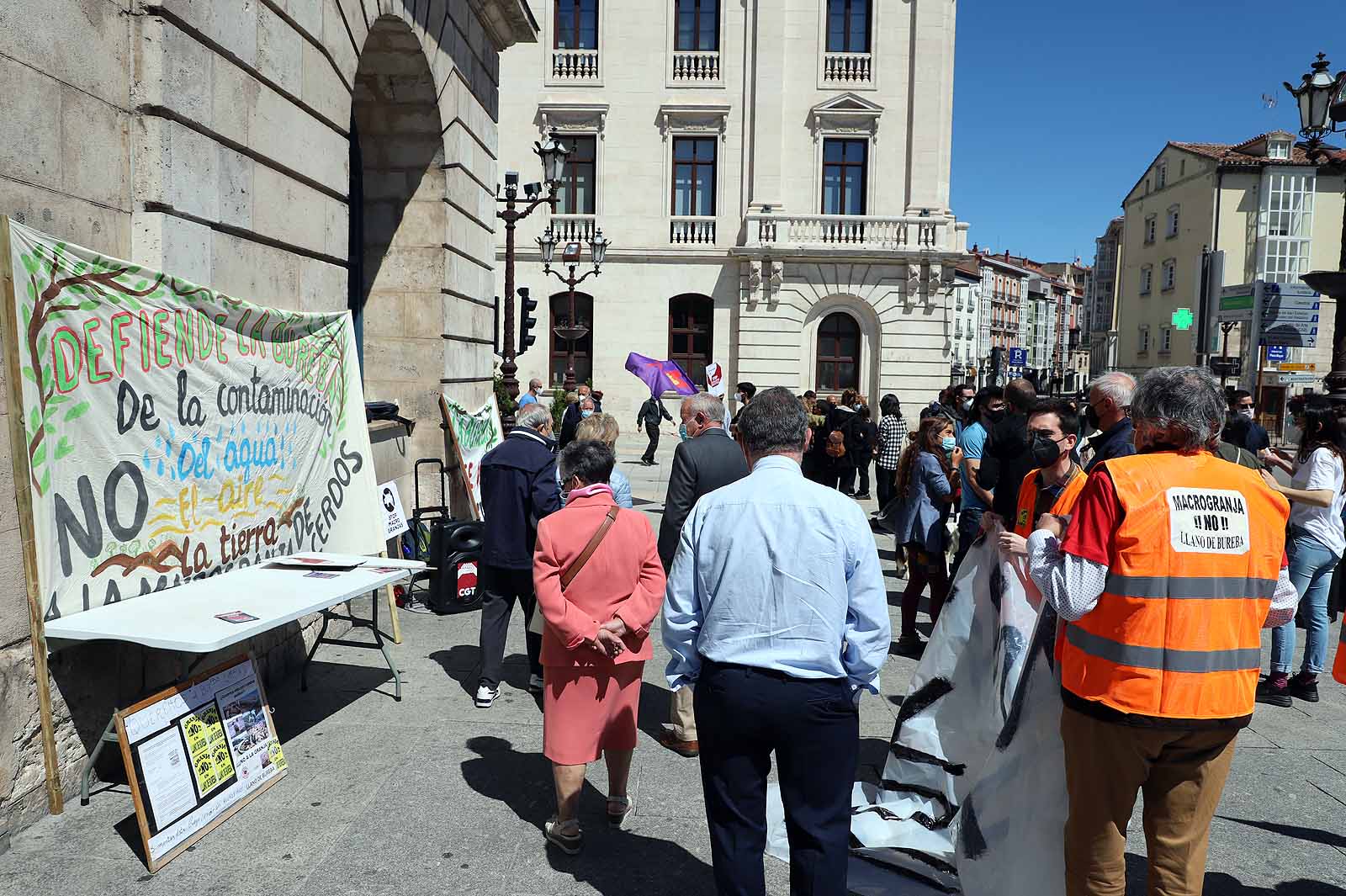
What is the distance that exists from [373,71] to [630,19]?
870 inches

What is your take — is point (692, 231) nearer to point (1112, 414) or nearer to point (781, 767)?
point (1112, 414)

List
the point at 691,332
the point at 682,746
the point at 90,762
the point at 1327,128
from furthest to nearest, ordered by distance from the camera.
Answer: the point at 691,332
the point at 1327,128
the point at 682,746
the point at 90,762

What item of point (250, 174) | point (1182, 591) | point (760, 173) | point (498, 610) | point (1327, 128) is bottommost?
point (498, 610)

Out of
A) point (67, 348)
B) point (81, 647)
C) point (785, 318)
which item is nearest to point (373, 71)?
point (67, 348)

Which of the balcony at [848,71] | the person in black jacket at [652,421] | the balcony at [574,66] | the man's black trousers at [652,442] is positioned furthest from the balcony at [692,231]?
the man's black trousers at [652,442]

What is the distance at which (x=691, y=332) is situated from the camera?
30312mm

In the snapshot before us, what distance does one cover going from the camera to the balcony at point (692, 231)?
97.5ft

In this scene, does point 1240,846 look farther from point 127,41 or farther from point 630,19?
point 630,19

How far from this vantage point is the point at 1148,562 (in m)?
2.96

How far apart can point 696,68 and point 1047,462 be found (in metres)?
27.5

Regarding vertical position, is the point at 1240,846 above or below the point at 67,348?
below

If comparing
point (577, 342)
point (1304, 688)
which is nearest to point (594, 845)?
point (1304, 688)

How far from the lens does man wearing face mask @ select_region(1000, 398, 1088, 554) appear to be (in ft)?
14.4

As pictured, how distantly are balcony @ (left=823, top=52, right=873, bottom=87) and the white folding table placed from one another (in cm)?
2693
